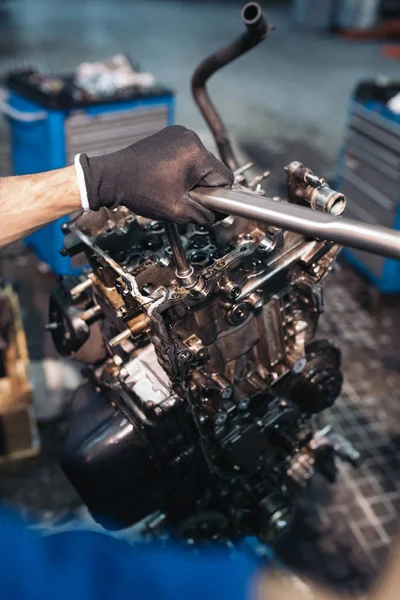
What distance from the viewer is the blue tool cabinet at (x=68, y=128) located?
333cm

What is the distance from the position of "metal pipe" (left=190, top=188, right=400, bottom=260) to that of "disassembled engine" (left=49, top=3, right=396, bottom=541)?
179mm

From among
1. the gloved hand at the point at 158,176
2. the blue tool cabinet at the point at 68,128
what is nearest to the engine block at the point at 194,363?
the gloved hand at the point at 158,176


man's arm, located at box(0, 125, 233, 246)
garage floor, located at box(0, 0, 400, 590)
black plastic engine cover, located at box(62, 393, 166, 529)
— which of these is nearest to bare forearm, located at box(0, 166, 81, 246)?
man's arm, located at box(0, 125, 233, 246)

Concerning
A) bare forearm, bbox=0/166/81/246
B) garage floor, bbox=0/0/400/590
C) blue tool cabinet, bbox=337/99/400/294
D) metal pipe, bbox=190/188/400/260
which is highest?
metal pipe, bbox=190/188/400/260

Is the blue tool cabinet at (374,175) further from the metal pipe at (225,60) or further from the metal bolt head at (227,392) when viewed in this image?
the metal bolt head at (227,392)

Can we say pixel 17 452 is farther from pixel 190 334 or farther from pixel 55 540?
pixel 55 540

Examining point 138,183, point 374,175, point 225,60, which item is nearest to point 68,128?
point 225,60

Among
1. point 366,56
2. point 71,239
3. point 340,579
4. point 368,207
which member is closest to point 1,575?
point 71,239

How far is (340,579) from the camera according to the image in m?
2.15

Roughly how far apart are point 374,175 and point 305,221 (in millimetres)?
2777

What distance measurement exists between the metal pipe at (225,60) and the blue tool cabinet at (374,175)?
1790 mm

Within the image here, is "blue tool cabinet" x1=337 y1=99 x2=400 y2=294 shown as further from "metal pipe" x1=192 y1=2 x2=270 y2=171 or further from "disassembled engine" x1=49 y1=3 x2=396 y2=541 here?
"disassembled engine" x1=49 y1=3 x2=396 y2=541

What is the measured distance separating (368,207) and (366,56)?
24.0 ft

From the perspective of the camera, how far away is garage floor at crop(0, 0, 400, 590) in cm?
234
